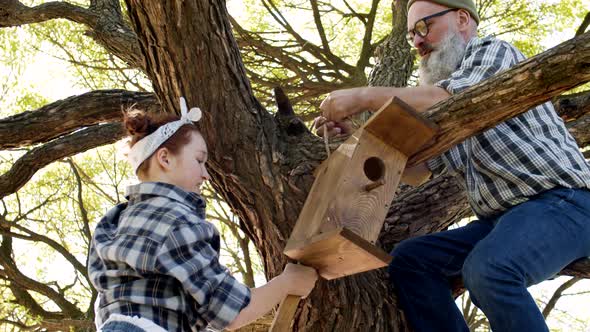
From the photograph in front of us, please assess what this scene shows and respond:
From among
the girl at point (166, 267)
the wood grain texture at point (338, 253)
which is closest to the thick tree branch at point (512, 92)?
the wood grain texture at point (338, 253)

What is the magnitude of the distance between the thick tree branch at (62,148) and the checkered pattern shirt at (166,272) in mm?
2354

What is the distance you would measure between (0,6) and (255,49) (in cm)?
210

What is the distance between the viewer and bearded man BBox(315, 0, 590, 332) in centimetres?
282

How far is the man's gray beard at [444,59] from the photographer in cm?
351

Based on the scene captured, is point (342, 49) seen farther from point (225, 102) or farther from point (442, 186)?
point (225, 102)

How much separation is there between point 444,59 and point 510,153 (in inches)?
25.1

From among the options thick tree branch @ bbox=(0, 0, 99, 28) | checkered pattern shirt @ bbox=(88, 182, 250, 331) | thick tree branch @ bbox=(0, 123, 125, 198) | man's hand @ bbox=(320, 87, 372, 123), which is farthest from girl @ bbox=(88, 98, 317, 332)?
thick tree branch @ bbox=(0, 0, 99, 28)

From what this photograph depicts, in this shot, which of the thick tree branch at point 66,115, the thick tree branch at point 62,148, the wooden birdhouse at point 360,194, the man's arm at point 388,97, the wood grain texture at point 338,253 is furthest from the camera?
the thick tree branch at point 62,148

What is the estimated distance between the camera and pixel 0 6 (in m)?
5.75

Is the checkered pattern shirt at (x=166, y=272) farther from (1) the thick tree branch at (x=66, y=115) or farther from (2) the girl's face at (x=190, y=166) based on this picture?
(1) the thick tree branch at (x=66, y=115)

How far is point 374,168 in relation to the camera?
3027 mm

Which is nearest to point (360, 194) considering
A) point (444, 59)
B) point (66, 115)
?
point (444, 59)

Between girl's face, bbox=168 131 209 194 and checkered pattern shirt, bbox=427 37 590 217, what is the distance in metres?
0.98

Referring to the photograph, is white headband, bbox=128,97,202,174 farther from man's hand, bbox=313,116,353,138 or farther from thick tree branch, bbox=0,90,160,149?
thick tree branch, bbox=0,90,160,149
